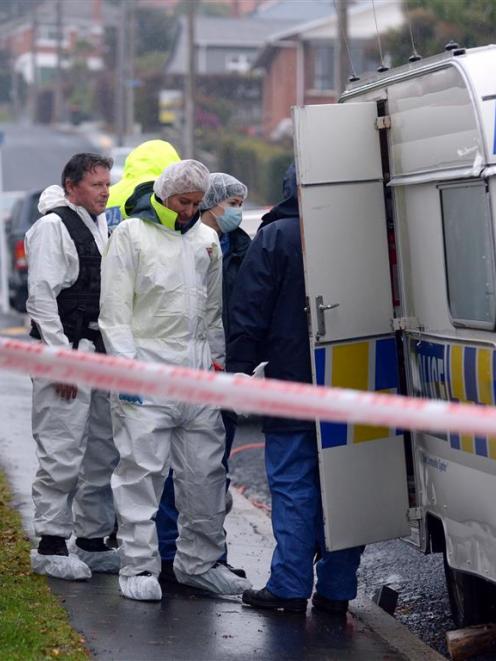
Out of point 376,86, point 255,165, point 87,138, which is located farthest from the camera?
point 87,138

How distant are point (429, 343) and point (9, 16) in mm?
95933

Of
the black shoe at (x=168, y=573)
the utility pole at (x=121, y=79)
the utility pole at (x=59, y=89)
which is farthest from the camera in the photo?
the utility pole at (x=59, y=89)

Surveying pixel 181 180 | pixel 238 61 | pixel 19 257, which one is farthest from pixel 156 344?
pixel 238 61

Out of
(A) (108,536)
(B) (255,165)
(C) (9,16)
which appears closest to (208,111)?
(B) (255,165)

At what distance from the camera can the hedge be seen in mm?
43531

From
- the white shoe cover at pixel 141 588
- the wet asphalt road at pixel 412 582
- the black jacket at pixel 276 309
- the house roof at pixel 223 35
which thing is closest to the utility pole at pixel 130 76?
the house roof at pixel 223 35

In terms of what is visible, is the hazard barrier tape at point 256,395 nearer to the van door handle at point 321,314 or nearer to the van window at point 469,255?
the van window at point 469,255

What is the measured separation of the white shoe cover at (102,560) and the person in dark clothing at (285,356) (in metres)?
0.97

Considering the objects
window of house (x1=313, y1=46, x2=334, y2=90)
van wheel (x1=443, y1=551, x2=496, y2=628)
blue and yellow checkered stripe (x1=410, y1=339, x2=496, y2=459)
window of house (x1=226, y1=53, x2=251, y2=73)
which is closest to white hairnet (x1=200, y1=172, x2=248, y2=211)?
blue and yellow checkered stripe (x1=410, y1=339, x2=496, y2=459)

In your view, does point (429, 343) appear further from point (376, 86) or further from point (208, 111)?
point (208, 111)

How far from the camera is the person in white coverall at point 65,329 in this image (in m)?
6.07

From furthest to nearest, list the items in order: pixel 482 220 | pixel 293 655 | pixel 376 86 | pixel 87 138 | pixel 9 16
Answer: pixel 9 16 < pixel 87 138 < pixel 376 86 < pixel 293 655 < pixel 482 220

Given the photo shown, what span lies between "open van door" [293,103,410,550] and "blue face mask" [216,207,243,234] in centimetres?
110

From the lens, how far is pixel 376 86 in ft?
18.9
